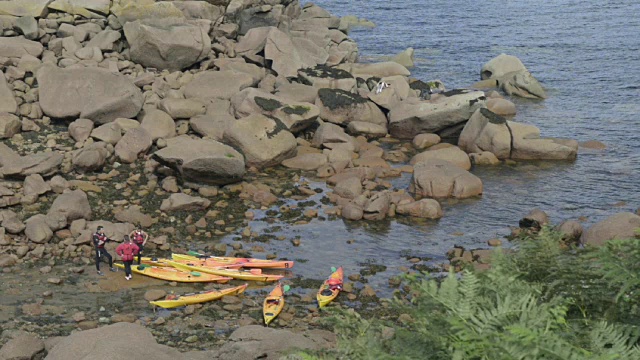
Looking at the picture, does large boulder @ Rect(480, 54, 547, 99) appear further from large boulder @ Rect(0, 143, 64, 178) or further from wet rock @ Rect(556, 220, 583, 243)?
large boulder @ Rect(0, 143, 64, 178)

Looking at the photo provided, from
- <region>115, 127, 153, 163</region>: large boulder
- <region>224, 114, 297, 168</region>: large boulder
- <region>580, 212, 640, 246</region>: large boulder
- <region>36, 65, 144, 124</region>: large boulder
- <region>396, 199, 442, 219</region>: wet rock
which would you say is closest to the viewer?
<region>580, 212, 640, 246</region>: large boulder

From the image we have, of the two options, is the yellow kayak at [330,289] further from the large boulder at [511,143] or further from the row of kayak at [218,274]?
the large boulder at [511,143]

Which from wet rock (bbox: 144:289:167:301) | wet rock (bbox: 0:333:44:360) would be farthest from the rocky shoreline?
wet rock (bbox: 0:333:44:360)

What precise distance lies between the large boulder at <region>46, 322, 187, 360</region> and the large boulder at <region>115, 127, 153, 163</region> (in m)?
14.1

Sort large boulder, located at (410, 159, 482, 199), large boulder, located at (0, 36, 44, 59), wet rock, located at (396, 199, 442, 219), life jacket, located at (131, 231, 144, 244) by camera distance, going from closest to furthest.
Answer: life jacket, located at (131, 231, 144, 244), wet rock, located at (396, 199, 442, 219), large boulder, located at (410, 159, 482, 199), large boulder, located at (0, 36, 44, 59)

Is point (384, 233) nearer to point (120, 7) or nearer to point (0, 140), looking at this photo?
point (0, 140)

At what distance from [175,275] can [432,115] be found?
16.6m

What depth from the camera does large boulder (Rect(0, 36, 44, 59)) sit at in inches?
1347

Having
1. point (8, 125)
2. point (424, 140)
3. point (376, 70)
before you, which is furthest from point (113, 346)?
point (376, 70)

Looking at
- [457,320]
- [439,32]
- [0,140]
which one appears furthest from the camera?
[439,32]

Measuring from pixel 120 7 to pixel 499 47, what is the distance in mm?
27462

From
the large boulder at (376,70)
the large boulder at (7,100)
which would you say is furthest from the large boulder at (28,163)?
the large boulder at (376,70)

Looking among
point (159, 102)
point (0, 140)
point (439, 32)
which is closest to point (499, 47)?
point (439, 32)

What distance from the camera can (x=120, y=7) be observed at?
128 ft
